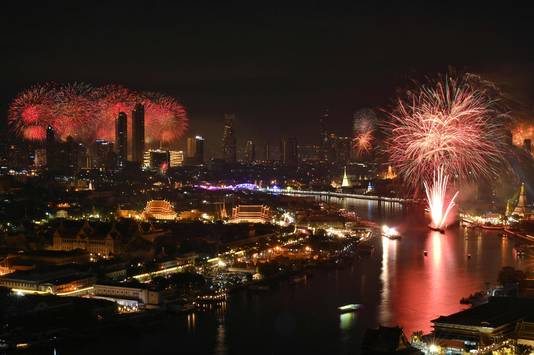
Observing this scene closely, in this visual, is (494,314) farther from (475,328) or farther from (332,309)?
(332,309)

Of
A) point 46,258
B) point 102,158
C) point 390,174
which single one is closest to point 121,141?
point 102,158

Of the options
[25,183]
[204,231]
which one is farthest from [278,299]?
[25,183]

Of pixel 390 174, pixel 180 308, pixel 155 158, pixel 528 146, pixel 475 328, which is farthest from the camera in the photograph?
pixel 390 174

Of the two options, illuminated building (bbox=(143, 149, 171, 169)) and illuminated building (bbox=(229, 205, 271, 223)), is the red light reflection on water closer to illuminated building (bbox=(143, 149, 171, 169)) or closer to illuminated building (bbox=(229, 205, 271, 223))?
illuminated building (bbox=(229, 205, 271, 223))

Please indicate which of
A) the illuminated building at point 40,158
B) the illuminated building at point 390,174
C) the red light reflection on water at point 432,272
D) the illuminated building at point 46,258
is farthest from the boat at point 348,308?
the illuminated building at point 390,174

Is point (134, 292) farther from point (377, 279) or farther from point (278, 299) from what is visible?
point (377, 279)

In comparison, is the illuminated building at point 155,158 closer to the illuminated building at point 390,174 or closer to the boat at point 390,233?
the illuminated building at point 390,174
